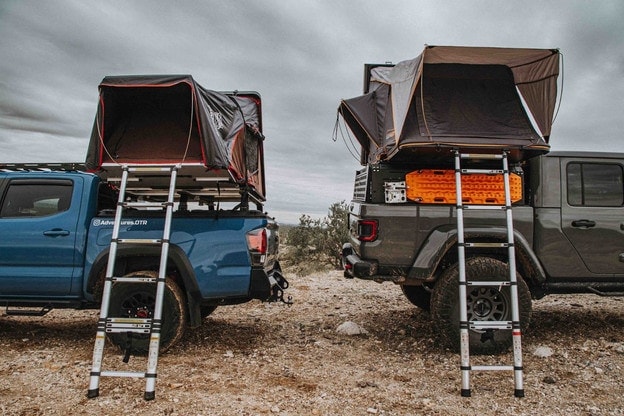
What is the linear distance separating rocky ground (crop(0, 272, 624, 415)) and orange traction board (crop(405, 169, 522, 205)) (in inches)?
66.3

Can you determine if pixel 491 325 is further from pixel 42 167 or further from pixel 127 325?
pixel 42 167

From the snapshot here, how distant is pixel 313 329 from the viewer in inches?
222

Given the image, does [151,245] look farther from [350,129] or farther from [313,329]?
[350,129]

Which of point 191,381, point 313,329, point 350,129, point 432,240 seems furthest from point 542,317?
point 191,381

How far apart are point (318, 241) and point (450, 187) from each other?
7835 millimetres

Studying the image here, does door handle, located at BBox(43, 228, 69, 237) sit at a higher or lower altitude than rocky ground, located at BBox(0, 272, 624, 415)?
higher

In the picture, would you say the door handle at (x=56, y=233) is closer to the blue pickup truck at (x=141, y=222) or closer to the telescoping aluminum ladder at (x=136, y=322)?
the blue pickup truck at (x=141, y=222)

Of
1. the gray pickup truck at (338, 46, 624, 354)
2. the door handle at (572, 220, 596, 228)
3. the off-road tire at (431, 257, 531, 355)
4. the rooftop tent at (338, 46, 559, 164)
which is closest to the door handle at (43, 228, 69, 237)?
the gray pickup truck at (338, 46, 624, 354)

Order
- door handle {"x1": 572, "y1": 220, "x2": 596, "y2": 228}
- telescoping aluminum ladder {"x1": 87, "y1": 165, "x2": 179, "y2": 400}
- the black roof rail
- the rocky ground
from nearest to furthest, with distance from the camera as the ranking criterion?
1. the rocky ground
2. telescoping aluminum ladder {"x1": 87, "y1": 165, "x2": 179, "y2": 400}
3. door handle {"x1": 572, "y1": 220, "x2": 596, "y2": 228}
4. the black roof rail

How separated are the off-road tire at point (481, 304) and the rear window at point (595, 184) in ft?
4.49

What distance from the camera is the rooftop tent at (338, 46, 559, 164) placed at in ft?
14.6

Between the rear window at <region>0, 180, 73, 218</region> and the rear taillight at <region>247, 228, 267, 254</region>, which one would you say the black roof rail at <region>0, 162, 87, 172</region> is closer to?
the rear window at <region>0, 180, 73, 218</region>

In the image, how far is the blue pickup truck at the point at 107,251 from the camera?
14.5ft

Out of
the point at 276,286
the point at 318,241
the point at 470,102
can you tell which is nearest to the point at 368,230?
the point at 276,286
